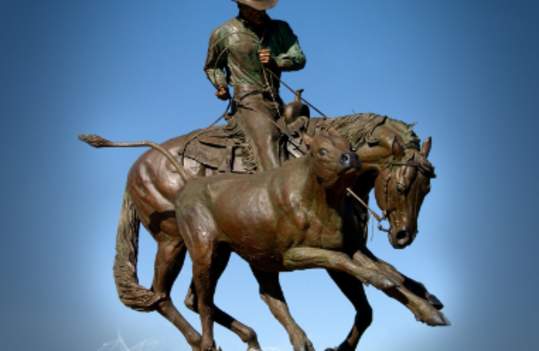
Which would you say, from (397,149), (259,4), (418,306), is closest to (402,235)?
(397,149)

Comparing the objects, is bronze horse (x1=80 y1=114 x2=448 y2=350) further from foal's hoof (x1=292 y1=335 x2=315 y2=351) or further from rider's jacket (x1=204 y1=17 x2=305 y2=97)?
rider's jacket (x1=204 y1=17 x2=305 y2=97)

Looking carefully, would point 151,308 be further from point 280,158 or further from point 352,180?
point 352,180

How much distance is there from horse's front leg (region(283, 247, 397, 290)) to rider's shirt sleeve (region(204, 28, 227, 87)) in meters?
2.67

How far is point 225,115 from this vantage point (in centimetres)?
984

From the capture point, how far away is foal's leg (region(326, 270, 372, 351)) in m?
8.61

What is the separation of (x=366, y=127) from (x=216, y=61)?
2.07m

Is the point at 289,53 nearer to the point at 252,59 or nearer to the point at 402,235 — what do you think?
the point at 252,59

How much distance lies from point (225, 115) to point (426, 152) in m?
2.49

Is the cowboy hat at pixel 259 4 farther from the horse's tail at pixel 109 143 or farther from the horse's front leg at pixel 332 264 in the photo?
the horse's front leg at pixel 332 264

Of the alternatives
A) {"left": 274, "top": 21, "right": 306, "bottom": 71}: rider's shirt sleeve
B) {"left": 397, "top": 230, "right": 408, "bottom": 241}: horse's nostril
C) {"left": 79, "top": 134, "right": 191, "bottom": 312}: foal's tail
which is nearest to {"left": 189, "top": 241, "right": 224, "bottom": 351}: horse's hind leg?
{"left": 79, "top": 134, "right": 191, "bottom": 312}: foal's tail

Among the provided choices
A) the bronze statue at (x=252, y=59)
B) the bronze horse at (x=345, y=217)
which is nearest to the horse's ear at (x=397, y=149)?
the bronze horse at (x=345, y=217)

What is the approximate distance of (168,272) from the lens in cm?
957

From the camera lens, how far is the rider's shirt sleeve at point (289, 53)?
9648 millimetres

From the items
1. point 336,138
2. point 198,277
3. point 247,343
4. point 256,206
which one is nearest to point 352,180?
point 336,138
